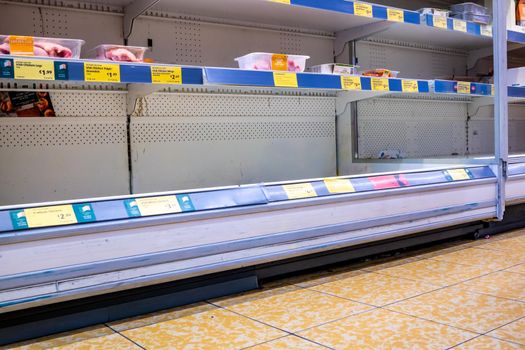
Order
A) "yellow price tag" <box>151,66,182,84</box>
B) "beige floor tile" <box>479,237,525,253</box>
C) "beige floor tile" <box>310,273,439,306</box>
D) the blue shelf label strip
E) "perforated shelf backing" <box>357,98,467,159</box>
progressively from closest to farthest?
"yellow price tag" <box>151,66,182,84</box>, "beige floor tile" <box>310,273,439,306</box>, the blue shelf label strip, "beige floor tile" <box>479,237,525,253</box>, "perforated shelf backing" <box>357,98,467,159</box>

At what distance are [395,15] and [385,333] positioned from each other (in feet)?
5.95

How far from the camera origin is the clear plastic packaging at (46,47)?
174 centimetres

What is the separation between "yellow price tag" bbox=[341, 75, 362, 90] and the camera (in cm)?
255

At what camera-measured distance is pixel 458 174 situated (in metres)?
2.95

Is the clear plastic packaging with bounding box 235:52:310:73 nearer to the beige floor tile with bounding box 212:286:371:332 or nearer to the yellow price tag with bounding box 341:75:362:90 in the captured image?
the yellow price tag with bounding box 341:75:362:90

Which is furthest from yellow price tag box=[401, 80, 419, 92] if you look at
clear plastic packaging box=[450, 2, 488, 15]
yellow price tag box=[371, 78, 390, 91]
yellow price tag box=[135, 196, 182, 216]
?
yellow price tag box=[135, 196, 182, 216]

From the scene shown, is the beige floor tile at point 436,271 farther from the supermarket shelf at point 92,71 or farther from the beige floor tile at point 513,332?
the supermarket shelf at point 92,71

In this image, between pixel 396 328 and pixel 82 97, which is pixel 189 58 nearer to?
pixel 82 97

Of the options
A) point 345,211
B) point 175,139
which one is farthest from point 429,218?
point 175,139

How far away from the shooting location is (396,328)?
1758mm

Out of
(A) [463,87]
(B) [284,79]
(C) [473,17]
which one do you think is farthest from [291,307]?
(C) [473,17]

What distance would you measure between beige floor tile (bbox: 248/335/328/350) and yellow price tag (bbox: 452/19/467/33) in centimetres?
226

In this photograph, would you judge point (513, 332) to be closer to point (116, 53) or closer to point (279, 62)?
point (279, 62)

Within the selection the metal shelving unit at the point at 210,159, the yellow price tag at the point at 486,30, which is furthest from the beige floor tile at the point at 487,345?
the yellow price tag at the point at 486,30
